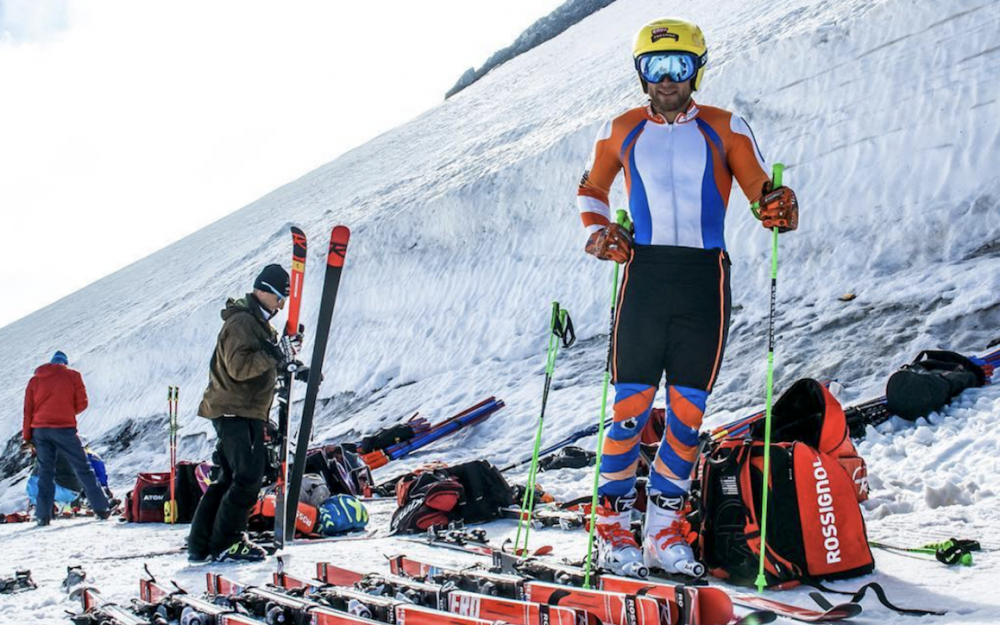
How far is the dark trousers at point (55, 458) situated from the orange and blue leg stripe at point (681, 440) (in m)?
7.14

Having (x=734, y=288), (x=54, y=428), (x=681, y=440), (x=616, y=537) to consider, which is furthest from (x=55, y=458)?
(x=734, y=288)

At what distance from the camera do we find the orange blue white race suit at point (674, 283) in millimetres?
3754

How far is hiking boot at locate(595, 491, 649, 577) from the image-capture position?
3.71m

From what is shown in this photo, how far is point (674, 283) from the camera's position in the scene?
3.77m

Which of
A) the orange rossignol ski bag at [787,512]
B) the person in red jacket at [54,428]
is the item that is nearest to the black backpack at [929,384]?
the orange rossignol ski bag at [787,512]

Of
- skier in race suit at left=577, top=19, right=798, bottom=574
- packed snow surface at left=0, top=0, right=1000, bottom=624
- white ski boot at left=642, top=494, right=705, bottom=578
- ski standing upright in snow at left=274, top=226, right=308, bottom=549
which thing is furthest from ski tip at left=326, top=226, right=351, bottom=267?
white ski boot at left=642, top=494, right=705, bottom=578

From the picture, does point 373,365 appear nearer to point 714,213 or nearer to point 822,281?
point 822,281

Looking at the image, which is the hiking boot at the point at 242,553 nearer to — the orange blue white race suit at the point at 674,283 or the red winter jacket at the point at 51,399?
the orange blue white race suit at the point at 674,283

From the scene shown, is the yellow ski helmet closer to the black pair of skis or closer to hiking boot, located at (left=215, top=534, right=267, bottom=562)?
the black pair of skis

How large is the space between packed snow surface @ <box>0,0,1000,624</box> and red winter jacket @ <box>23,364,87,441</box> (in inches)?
42.7

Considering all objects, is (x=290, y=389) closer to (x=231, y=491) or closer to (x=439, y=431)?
(x=231, y=491)

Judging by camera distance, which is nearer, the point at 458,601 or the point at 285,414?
the point at 458,601

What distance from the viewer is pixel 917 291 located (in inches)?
344

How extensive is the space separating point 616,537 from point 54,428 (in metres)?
7.25
